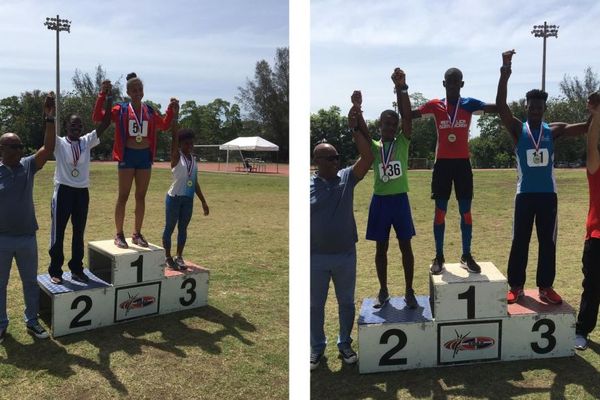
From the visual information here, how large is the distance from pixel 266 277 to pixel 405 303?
2031 millimetres

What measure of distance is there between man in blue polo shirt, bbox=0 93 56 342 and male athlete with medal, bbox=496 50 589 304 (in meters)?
3.00

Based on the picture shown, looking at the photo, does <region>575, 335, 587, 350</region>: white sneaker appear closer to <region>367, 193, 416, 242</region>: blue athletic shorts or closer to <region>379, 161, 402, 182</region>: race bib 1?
<region>367, 193, 416, 242</region>: blue athletic shorts

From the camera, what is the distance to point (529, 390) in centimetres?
265

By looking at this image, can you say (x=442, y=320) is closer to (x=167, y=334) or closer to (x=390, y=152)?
(x=390, y=152)

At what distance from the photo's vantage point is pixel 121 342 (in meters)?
3.41

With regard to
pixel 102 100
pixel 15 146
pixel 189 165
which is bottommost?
pixel 189 165

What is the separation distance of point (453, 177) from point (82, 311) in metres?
2.76

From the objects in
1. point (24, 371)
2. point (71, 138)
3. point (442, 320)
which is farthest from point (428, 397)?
point (71, 138)

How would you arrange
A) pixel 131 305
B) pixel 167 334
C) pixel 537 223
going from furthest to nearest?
pixel 131 305
pixel 167 334
pixel 537 223

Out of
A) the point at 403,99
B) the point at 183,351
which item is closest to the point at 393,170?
the point at 403,99

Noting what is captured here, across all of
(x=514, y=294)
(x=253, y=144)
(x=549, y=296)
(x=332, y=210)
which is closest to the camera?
(x=332, y=210)

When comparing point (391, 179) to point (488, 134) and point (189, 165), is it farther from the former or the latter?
point (488, 134)

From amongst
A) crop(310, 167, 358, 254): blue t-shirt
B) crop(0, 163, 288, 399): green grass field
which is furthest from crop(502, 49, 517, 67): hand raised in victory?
crop(0, 163, 288, 399): green grass field

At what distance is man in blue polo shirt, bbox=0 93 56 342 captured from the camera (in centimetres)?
320
